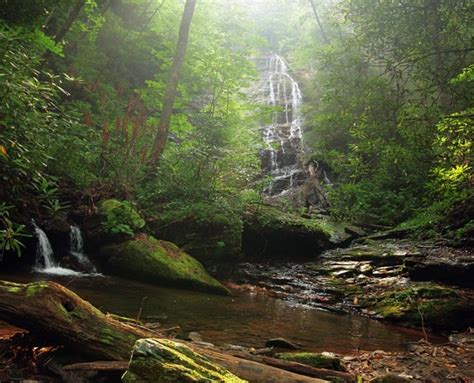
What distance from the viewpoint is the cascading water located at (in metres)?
18.6

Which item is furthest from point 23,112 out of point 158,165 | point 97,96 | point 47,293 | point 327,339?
point 97,96

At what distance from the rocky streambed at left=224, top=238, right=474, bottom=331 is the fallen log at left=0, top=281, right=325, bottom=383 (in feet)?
15.8

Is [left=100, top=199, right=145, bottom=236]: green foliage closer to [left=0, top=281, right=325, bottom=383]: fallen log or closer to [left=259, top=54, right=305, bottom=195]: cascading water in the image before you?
[left=0, top=281, right=325, bottom=383]: fallen log

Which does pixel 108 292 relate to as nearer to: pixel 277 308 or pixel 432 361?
pixel 277 308

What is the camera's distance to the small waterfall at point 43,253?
8195mm

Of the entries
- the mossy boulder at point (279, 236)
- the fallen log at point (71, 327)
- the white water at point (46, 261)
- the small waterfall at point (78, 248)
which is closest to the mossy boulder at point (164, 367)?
the fallen log at point (71, 327)

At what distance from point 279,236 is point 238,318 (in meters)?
5.59

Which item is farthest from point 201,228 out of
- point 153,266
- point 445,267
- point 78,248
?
point 445,267

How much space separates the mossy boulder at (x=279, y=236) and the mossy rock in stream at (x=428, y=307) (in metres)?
3.52

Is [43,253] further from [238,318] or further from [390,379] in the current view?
[390,379]

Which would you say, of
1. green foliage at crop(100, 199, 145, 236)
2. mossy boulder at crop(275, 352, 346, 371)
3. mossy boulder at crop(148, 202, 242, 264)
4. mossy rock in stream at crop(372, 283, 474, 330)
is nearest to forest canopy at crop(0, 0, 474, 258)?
mossy boulder at crop(148, 202, 242, 264)

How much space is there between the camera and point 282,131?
22.7 metres

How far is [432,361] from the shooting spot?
4.68 meters

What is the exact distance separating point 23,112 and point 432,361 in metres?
5.96
